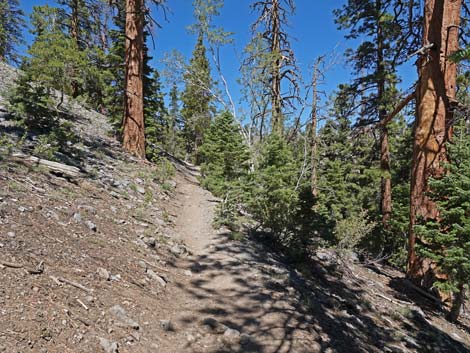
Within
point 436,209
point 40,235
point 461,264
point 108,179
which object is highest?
point 436,209

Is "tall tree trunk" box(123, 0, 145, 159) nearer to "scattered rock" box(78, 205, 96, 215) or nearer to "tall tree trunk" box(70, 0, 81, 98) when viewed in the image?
"scattered rock" box(78, 205, 96, 215)

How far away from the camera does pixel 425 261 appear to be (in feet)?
22.4

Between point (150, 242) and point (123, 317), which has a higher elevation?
point (150, 242)

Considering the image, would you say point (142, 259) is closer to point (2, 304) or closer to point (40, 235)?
point (40, 235)

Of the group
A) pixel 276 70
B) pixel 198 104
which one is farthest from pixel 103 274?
pixel 198 104

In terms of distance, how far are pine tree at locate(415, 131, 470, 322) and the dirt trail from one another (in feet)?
9.76

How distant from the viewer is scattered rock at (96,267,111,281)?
389 centimetres

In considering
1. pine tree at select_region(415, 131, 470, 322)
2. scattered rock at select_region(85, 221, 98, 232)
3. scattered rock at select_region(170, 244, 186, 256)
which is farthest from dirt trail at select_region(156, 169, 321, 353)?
pine tree at select_region(415, 131, 470, 322)

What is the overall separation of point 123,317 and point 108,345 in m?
0.50

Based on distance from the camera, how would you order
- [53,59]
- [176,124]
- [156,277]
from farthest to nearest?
[176,124], [53,59], [156,277]

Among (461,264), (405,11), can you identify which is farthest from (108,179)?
(405,11)

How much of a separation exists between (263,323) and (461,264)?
3888 millimetres

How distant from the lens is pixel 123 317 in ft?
11.0

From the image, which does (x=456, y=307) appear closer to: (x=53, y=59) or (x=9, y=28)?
(x=53, y=59)
